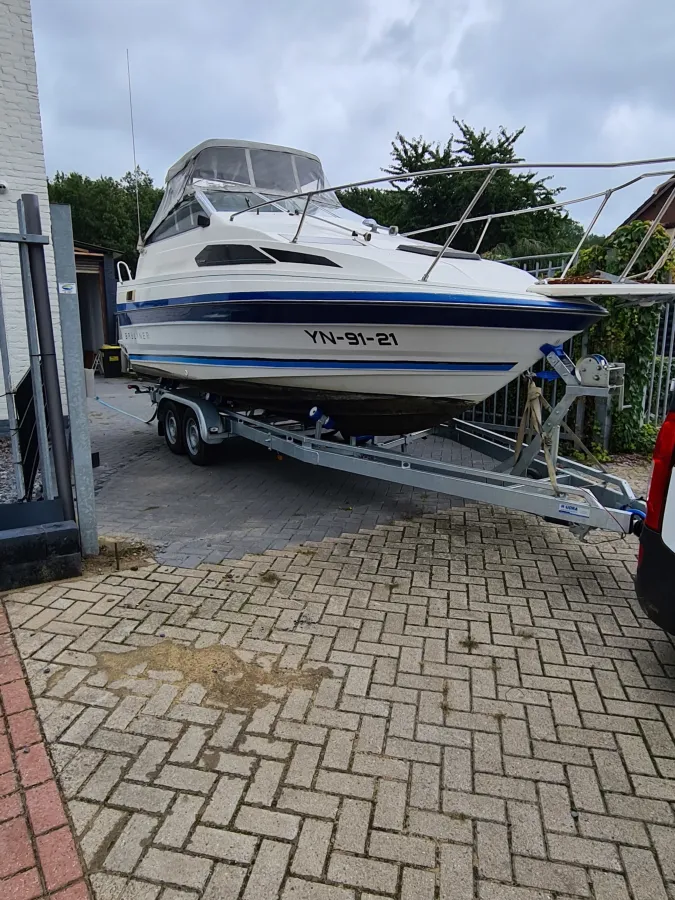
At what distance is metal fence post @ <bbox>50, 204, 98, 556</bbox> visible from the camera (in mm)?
3445

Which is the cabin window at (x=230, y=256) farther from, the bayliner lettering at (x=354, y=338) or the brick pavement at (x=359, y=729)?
the brick pavement at (x=359, y=729)

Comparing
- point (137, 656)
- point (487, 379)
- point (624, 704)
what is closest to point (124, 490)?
point (137, 656)

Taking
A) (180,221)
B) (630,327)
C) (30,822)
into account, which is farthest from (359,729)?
(630,327)

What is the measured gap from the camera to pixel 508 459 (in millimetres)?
4727

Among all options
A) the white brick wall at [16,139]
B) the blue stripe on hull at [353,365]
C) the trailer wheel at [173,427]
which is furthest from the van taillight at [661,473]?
the white brick wall at [16,139]

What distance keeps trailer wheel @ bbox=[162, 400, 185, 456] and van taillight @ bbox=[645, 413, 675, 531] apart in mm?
5086

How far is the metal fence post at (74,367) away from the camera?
11.3 feet

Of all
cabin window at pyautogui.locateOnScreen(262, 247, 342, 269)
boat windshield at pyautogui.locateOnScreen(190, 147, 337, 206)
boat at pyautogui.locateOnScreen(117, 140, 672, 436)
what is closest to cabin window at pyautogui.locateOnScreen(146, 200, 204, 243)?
boat at pyautogui.locateOnScreen(117, 140, 672, 436)

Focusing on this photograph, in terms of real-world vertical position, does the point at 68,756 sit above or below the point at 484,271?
below

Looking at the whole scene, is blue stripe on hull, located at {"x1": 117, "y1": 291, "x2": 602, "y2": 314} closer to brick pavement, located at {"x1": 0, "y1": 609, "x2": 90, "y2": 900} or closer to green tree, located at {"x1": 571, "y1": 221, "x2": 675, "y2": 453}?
green tree, located at {"x1": 571, "y1": 221, "x2": 675, "y2": 453}

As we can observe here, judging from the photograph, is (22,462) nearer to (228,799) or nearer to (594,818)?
(228,799)

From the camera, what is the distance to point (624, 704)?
8.22ft

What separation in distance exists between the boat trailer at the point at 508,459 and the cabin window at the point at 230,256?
126 cm

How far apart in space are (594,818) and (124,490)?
182 inches
